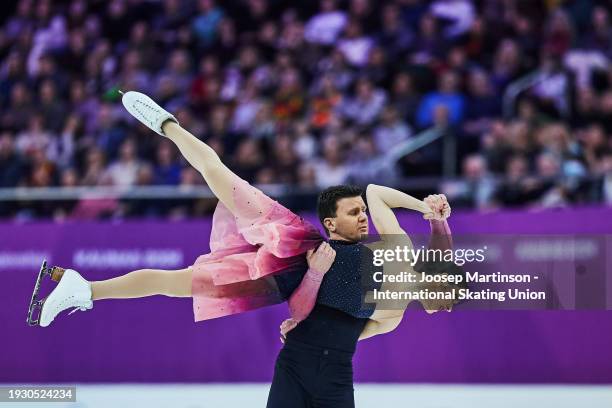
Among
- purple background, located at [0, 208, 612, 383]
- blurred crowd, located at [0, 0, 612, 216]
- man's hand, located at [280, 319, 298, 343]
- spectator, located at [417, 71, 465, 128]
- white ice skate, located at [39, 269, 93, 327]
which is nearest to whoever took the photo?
man's hand, located at [280, 319, 298, 343]

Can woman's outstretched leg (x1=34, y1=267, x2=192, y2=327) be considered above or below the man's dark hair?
below

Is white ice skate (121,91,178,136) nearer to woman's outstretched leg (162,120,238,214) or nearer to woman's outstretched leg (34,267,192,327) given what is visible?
woman's outstretched leg (162,120,238,214)

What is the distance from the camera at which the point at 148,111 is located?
660 cm

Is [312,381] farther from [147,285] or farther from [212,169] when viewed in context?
[212,169]

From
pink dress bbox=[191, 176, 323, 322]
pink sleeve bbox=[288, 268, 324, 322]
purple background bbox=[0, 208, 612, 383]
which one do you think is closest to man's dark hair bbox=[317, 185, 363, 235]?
pink dress bbox=[191, 176, 323, 322]

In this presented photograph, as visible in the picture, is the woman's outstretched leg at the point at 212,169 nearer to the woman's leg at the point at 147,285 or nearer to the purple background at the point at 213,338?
the woman's leg at the point at 147,285

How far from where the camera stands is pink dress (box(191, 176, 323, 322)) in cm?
617

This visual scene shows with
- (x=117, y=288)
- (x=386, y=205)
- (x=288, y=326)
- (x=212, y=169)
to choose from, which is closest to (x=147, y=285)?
(x=117, y=288)

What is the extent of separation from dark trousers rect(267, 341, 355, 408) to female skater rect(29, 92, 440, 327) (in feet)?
0.89

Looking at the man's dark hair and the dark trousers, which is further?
the man's dark hair

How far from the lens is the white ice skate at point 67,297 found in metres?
6.45

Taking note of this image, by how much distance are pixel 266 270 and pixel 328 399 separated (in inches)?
31.0

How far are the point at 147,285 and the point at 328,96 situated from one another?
22.8 feet

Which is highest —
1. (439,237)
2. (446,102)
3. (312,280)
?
(446,102)
